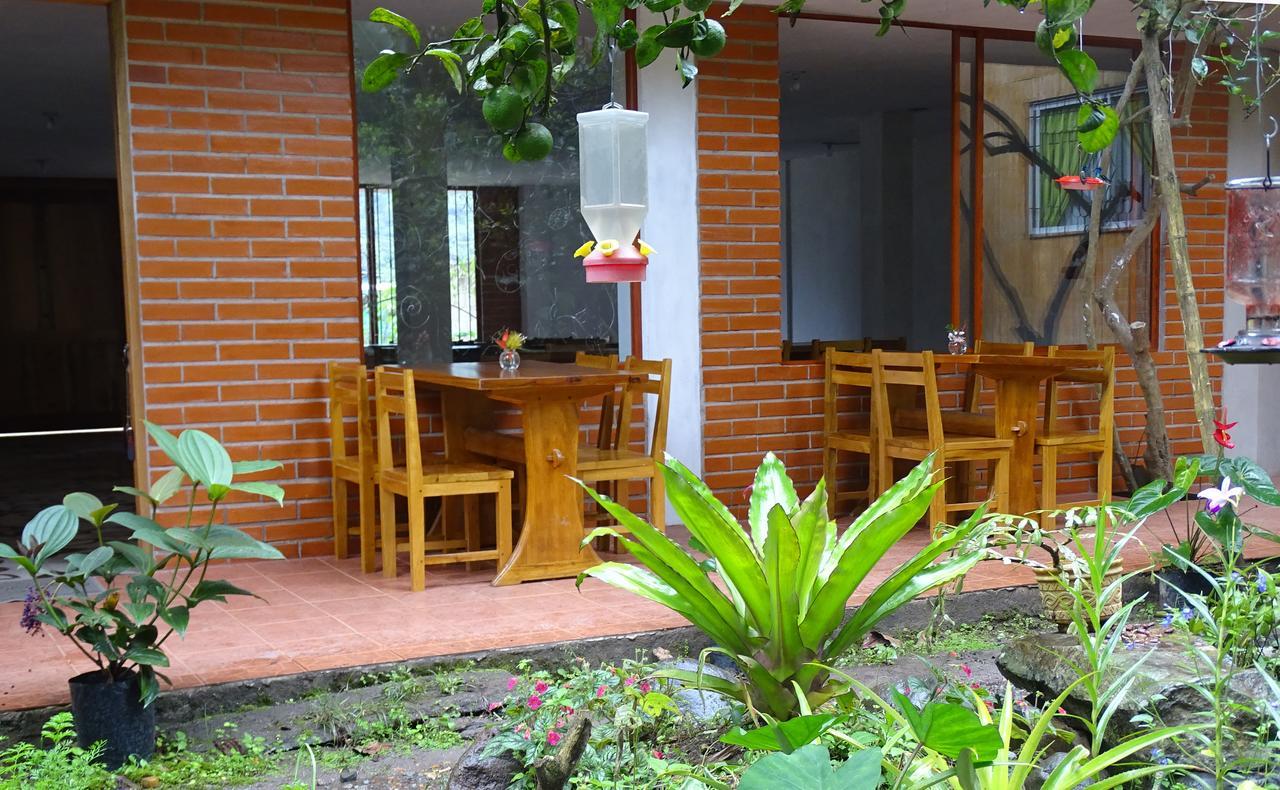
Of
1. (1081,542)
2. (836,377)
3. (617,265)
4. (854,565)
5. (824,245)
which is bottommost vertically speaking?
(1081,542)

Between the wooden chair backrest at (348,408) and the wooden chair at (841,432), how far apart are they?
2.29 metres

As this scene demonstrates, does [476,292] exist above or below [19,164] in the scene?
below

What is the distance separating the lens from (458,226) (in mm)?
5996

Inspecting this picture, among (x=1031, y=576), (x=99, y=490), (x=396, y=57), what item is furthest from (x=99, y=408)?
(x=396, y=57)

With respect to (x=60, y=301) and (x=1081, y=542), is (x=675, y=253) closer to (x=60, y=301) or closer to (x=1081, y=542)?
(x=1081, y=542)

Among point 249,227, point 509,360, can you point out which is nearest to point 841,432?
point 509,360

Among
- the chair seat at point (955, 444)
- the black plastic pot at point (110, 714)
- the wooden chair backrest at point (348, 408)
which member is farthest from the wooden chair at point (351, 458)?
the chair seat at point (955, 444)

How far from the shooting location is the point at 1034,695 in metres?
3.28

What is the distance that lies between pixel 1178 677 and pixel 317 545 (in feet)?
12.8

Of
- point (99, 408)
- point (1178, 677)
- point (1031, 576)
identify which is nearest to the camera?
point (1178, 677)

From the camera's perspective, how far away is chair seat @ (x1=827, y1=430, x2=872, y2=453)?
6.29 m

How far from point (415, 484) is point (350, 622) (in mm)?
629

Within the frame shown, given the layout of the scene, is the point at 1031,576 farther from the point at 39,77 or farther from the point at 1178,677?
the point at 39,77

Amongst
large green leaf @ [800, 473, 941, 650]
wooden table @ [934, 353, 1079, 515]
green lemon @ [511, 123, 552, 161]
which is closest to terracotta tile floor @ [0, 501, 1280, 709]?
wooden table @ [934, 353, 1079, 515]
